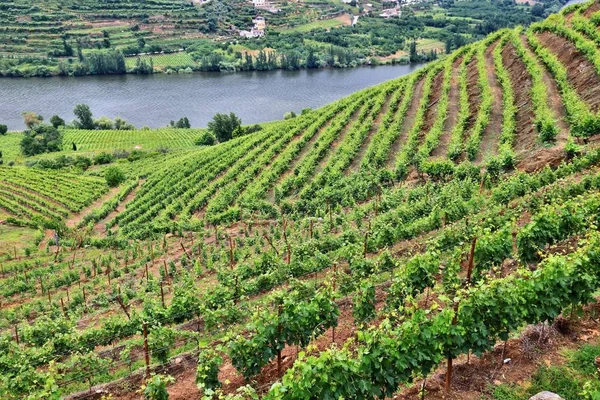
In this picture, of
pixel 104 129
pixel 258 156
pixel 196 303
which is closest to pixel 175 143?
pixel 104 129

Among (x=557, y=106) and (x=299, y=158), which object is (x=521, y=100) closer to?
(x=557, y=106)

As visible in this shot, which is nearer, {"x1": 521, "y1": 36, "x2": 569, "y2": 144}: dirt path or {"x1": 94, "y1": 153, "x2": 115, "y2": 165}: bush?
{"x1": 521, "y1": 36, "x2": 569, "y2": 144}: dirt path

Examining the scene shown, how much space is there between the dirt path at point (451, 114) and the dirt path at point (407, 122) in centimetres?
275

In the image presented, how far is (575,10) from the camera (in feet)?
135

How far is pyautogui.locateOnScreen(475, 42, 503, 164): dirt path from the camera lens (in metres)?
28.3

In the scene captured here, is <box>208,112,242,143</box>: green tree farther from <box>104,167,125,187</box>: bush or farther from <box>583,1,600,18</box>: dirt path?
<box>583,1,600,18</box>: dirt path

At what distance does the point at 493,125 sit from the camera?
31.0 meters

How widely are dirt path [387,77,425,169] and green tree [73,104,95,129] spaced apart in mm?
74319

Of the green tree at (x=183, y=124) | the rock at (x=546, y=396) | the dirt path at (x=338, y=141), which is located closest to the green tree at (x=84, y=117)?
the green tree at (x=183, y=124)

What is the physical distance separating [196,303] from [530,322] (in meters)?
9.59

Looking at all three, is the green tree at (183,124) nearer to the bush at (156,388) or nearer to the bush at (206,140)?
the bush at (206,140)

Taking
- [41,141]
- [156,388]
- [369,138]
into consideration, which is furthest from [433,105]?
[41,141]

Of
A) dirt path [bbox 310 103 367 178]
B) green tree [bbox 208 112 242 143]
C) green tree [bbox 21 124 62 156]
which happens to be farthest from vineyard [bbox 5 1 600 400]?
green tree [bbox 21 124 62 156]

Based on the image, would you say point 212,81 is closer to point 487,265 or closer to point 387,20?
point 387,20
